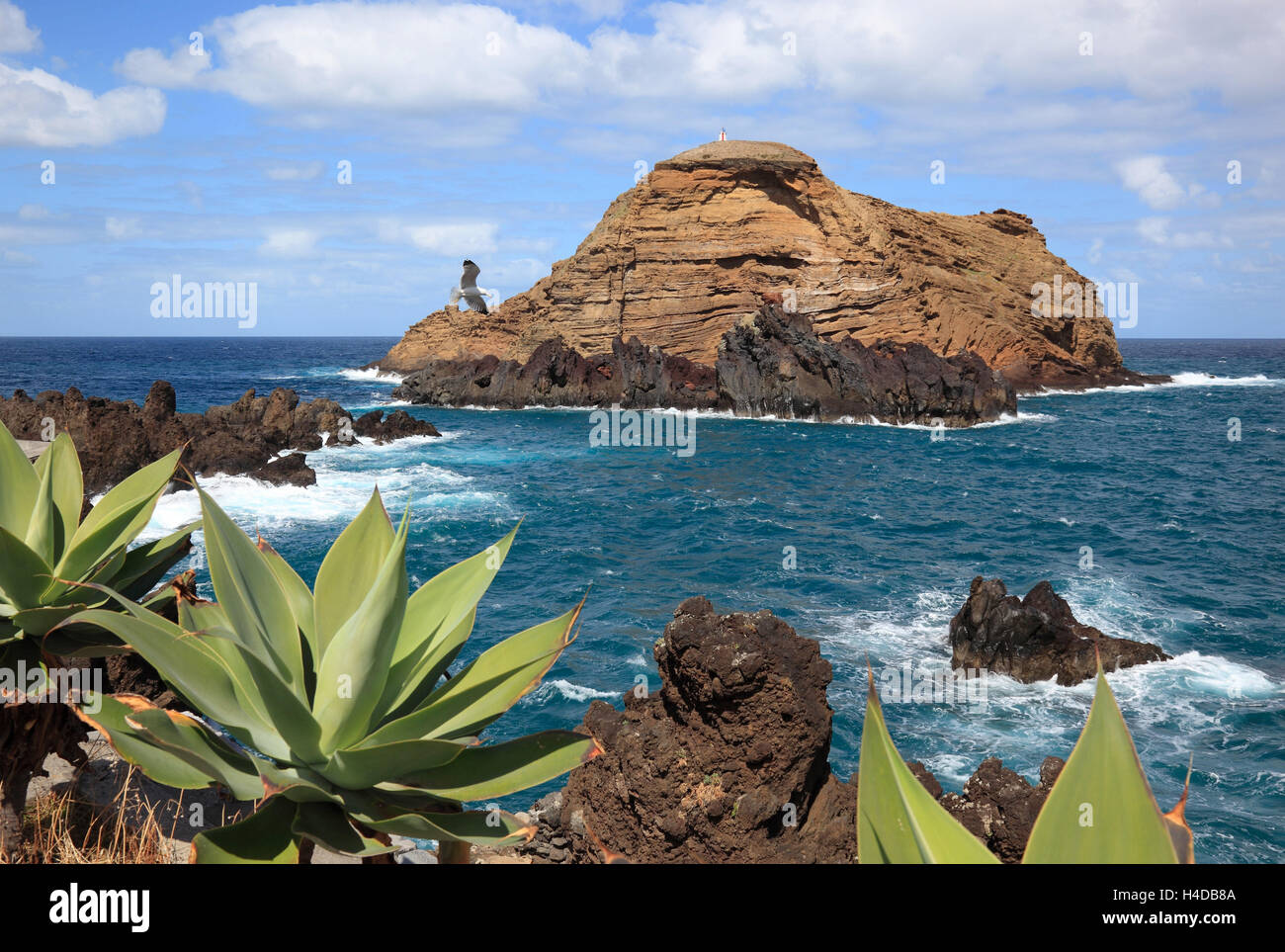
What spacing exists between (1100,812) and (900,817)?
0.34m

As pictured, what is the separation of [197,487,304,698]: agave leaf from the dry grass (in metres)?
1.20

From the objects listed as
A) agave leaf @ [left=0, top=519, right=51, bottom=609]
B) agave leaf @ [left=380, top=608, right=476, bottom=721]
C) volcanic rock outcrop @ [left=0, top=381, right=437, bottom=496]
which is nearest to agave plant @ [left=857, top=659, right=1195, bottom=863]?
agave leaf @ [left=380, top=608, right=476, bottom=721]

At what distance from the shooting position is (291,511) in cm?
2377

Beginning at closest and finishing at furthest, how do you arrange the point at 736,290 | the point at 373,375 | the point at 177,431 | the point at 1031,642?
the point at 1031,642
the point at 177,431
the point at 736,290
the point at 373,375

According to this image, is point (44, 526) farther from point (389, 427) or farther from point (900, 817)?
point (389, 427)

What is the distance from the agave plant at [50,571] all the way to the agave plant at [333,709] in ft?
2.66

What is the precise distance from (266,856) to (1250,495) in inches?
1349

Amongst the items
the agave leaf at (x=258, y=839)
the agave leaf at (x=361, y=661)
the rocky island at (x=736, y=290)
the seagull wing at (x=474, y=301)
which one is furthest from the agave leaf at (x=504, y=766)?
the seagull wing at (x=474, y=301)

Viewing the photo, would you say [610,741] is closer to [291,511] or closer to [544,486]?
[291,511]

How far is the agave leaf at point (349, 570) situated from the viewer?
9.53 ft

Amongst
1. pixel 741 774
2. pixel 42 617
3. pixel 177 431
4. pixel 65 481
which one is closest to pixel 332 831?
pixel 42 617

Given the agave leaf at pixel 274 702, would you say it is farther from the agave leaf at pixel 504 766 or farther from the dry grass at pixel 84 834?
the dry grass at pixel 84 834

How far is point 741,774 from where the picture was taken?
19.0ft
